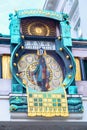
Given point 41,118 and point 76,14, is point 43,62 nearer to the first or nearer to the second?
point 41,118

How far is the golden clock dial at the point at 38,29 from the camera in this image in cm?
1420

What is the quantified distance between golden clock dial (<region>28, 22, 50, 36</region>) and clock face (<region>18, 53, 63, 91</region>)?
78 cm

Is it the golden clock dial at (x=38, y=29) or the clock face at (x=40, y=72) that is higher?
the golden clock dial at (x=38, y=29)

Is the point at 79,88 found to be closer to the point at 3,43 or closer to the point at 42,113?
the point at 42,113

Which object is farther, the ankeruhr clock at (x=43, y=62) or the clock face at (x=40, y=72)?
the clock face at (x=40, y=72)

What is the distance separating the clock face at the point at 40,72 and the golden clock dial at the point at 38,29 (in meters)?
0.78

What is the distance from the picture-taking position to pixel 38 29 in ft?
46.9

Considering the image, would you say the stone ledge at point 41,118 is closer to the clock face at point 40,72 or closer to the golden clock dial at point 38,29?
the clock face at point 40,72

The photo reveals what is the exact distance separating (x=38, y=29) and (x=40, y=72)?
5.39 ft

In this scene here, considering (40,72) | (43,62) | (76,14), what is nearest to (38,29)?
(43,62)

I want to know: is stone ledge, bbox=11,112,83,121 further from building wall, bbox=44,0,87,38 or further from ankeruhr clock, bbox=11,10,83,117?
building wall, bbox=44,0,87,38

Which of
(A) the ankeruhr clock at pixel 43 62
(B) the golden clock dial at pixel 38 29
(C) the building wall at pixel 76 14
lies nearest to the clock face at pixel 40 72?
(A) the ankeruhr clock at pixel 43 62

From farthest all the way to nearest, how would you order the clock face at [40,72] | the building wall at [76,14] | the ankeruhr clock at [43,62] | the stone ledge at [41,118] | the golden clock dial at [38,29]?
the building wall at [76,14] < the golden clock dial at [38,29] < the clock face at [40,72] < the ankeruhr clock at [43,62] < the stone ledge at [41,118]

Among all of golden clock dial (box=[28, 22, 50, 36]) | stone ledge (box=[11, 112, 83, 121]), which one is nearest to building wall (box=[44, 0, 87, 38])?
golden clock dial (box=[28, 22, 50, 36])
